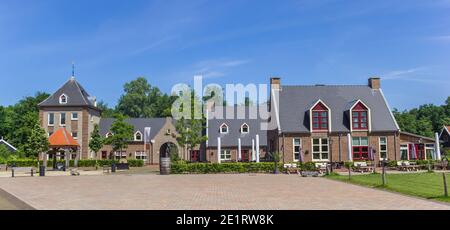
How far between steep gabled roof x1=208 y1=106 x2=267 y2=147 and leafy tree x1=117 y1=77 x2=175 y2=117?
52.8m

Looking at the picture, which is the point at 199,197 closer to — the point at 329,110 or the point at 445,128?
the point at 329,110

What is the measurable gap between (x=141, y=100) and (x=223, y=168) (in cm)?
8091

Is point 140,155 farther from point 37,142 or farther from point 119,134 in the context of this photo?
point 37,142

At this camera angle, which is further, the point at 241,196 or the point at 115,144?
the point at 115,144

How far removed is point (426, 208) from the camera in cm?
1340

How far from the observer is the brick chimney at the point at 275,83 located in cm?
4806

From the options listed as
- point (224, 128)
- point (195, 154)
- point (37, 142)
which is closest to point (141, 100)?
point (195, 154)

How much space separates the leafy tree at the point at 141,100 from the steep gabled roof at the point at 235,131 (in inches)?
2080

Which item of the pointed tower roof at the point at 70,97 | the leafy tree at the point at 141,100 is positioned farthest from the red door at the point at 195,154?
the leafy tree at the point at 141,100

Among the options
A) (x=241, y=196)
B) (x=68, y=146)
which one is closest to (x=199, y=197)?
(x=241, y=196)

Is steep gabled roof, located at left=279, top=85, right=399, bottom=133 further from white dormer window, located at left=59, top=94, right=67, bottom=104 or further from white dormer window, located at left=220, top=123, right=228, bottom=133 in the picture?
white dormer window, located at left=59, top=94, right=67, bottom=104

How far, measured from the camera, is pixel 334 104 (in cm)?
4719

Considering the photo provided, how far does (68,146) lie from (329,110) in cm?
2842
